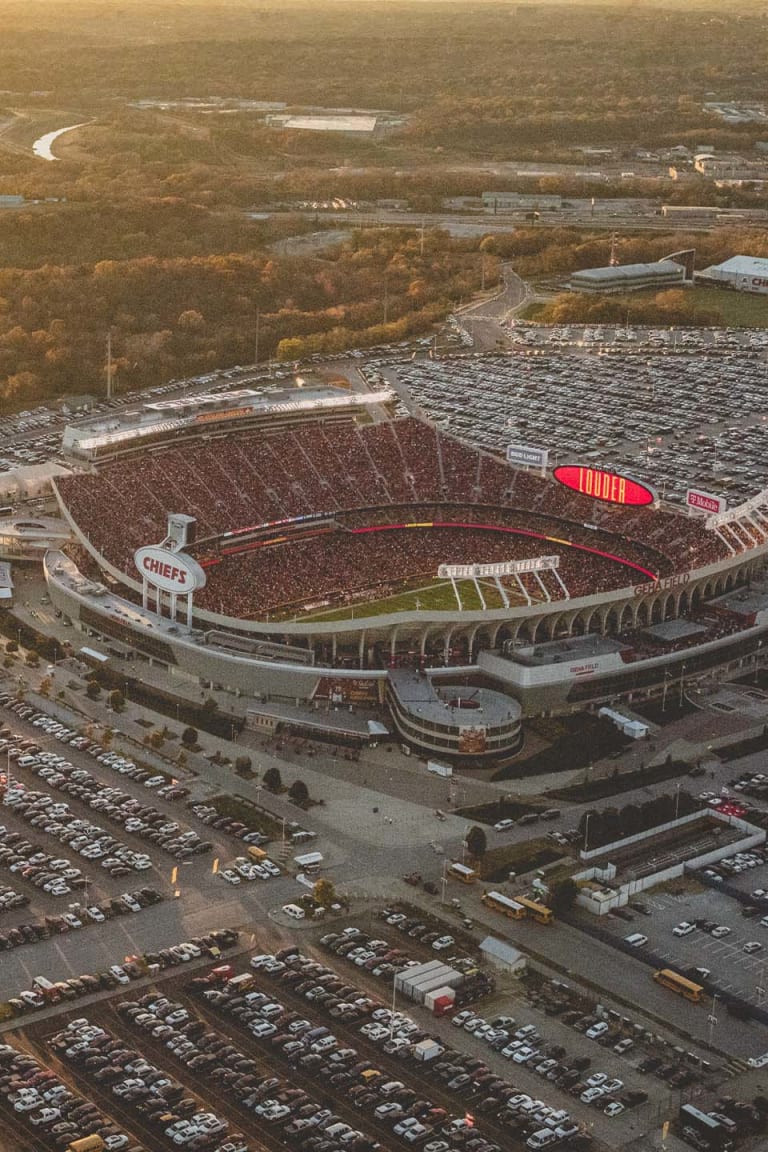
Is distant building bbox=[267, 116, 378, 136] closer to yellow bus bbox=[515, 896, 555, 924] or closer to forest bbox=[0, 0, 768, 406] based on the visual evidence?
forest bbox=[0, 0, 768, 406]

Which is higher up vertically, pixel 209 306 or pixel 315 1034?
pixel 209 306

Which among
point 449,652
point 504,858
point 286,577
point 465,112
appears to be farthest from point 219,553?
point 465,112

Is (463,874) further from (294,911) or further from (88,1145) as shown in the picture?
(88,1145)

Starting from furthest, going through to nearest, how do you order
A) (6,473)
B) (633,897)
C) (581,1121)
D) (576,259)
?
(576,259) < (6,473) < (633,897) < (581,1121)

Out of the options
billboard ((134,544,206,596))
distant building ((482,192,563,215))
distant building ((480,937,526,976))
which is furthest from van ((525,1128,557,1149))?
distant building ((482,192,563,215))

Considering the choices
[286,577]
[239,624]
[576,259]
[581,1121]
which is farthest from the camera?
[576,259]

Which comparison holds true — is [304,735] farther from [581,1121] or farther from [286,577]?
[581,1121]

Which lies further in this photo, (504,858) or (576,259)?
(576,259)

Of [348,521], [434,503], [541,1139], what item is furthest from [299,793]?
[434,503]
